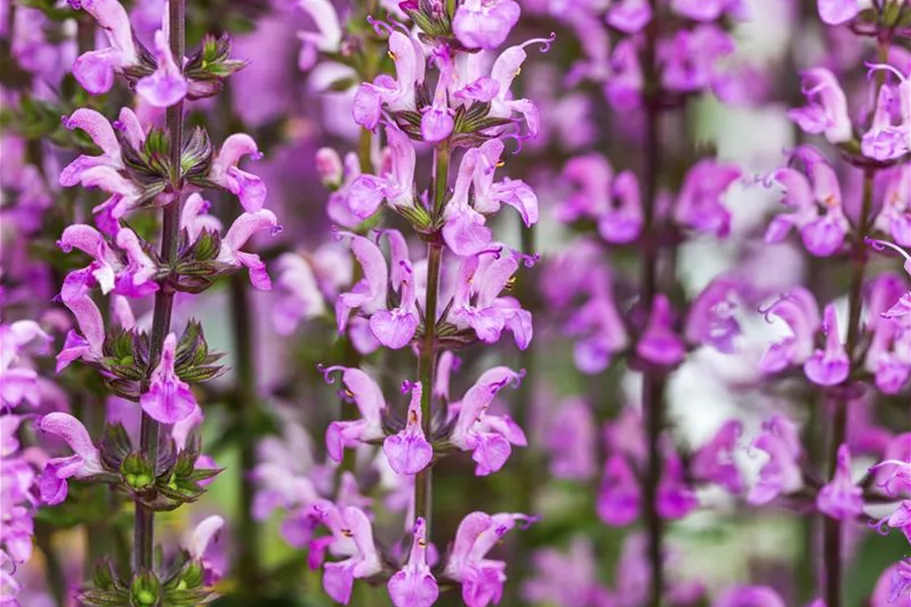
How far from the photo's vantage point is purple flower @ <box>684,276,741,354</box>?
1.79 metres

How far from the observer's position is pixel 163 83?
1.19 m

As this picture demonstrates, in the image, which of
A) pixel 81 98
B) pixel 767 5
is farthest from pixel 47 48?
pixel 767 5

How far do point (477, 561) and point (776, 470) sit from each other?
39cm

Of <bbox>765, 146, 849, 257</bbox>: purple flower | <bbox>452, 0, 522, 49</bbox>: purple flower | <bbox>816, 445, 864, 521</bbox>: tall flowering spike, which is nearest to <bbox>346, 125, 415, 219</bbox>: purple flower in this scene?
<bbox>452, 0, 522, 49</bbox>: purple flower

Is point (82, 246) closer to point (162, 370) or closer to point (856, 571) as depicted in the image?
point (162, 370)

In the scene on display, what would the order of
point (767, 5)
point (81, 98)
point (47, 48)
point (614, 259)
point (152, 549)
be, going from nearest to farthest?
1. point (152, 549)
2. point (81, 98)
3. point (47, 48)
4. point (614, 259)
5. point (767, 5)

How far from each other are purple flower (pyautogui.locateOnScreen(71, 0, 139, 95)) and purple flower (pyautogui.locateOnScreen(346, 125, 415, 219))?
24cm

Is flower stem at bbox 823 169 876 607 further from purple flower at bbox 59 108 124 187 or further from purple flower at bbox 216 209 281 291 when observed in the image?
purple flower at bbox 59 108 124 187

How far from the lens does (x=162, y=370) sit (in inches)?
48.9

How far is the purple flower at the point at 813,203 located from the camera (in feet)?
4.88

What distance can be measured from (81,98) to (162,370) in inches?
19.3

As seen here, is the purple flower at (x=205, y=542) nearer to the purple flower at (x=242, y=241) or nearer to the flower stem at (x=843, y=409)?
the purple flower at (x=242, y=241)

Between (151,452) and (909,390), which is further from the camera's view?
(909,390)

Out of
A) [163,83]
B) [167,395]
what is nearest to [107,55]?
[163,83]
